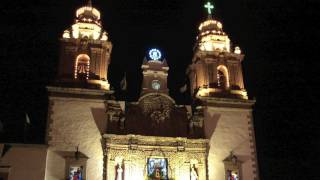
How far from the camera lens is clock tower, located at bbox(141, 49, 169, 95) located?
3097 centimetres

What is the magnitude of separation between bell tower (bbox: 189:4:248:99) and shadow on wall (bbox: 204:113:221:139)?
5.47 feet

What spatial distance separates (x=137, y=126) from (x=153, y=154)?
208cm

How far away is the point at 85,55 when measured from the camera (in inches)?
1264

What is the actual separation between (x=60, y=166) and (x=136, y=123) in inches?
211

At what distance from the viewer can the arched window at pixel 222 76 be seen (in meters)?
33.4

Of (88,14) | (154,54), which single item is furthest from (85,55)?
(154,54)

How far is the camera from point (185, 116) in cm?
3086

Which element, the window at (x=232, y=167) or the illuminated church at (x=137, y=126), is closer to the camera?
the illuminated church at (x=137, y=126)

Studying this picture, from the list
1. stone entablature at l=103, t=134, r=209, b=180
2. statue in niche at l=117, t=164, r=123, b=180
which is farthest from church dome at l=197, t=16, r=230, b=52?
statue in niche at l=117, t=164, r=123, b=180

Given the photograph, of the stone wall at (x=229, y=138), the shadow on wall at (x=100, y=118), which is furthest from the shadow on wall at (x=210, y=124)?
the shadow on wall at (x=100, y=118)

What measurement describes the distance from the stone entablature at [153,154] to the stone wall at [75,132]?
0.76m

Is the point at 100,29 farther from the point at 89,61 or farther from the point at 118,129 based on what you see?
the point at 118,129

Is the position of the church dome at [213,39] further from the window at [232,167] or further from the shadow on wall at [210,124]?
the window at [232,167]

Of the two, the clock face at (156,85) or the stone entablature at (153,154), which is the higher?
the clock face at (156,85)
